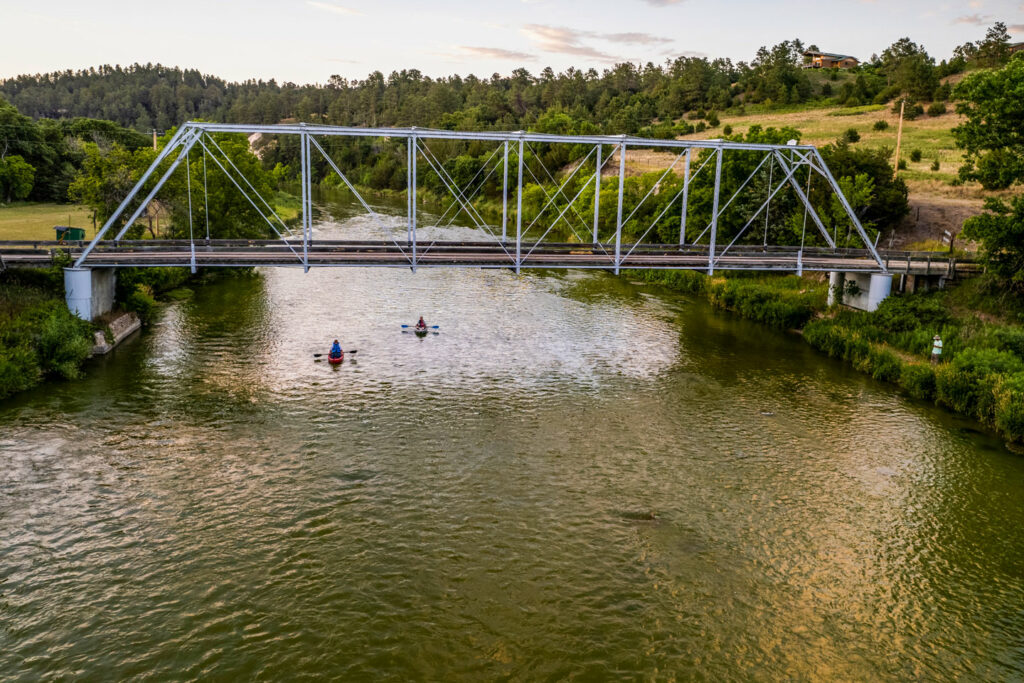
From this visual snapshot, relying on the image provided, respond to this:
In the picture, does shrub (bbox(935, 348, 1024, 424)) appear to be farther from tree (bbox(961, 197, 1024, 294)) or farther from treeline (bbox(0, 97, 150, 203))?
treeline (bbox(0, 97, 150, 203))

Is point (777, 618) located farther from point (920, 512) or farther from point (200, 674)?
point (200, 674)

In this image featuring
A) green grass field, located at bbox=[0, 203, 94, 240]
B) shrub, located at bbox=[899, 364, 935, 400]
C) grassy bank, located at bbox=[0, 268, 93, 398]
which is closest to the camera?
grassy bank, located at bbox=[0, 268, 93, 398]

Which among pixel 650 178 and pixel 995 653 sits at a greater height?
pixel 650 178

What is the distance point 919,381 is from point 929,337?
430cm

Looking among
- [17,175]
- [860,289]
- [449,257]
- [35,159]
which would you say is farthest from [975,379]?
[35,159]

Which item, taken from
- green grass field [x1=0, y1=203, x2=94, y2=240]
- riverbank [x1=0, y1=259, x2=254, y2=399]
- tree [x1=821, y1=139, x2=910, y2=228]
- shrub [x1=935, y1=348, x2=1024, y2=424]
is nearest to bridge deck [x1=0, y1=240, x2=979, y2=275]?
riverbank [x1=0, y1=259, x2=254, y2=399]

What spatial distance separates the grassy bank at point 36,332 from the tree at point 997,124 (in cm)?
4707

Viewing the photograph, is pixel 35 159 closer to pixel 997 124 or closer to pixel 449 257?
pixel 449 257

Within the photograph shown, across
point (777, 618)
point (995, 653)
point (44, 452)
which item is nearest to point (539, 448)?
point (777, 618)

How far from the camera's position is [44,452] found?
26.8 m

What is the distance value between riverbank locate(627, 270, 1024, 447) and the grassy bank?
4020cm

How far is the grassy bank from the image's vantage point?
3278cm

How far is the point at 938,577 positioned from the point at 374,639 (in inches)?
627

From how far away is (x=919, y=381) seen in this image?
36031 millimetres
